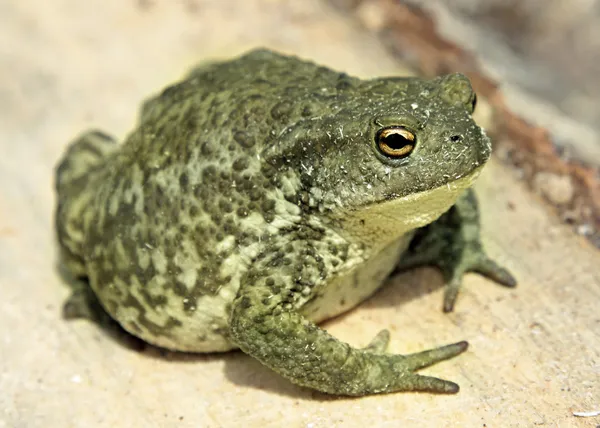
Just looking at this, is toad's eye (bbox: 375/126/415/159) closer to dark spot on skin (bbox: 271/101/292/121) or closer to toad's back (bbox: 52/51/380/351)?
toad's back (bbox: 52/51/380/351)

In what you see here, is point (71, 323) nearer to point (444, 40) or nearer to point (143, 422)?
point (143, 422)

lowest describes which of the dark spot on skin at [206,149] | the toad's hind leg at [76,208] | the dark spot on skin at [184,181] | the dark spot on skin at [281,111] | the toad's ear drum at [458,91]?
the toad's hind leg at [76,208]

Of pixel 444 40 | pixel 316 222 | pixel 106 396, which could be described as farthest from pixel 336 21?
pixel 106 396

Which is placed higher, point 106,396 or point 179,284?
point 179,284

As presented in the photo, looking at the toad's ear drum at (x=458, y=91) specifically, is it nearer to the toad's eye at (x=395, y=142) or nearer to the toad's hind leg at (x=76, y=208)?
the toad's eye at (x=395, y=142)

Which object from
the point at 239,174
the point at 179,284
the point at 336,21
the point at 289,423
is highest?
the point at 336,21

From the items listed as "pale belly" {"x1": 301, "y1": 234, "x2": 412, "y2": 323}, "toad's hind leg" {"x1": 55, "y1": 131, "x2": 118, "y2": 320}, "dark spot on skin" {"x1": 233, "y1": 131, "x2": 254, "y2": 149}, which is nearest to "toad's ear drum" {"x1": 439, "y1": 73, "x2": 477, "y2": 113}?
"pale belly" {"x1": 301, "y1": 234, "x2": 412, "y2": 323}

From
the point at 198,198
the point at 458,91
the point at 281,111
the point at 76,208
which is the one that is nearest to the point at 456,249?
the point at 458,91

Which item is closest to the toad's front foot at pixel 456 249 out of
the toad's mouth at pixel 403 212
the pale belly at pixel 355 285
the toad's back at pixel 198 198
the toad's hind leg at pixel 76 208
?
the pale belly at pixel 355 285
